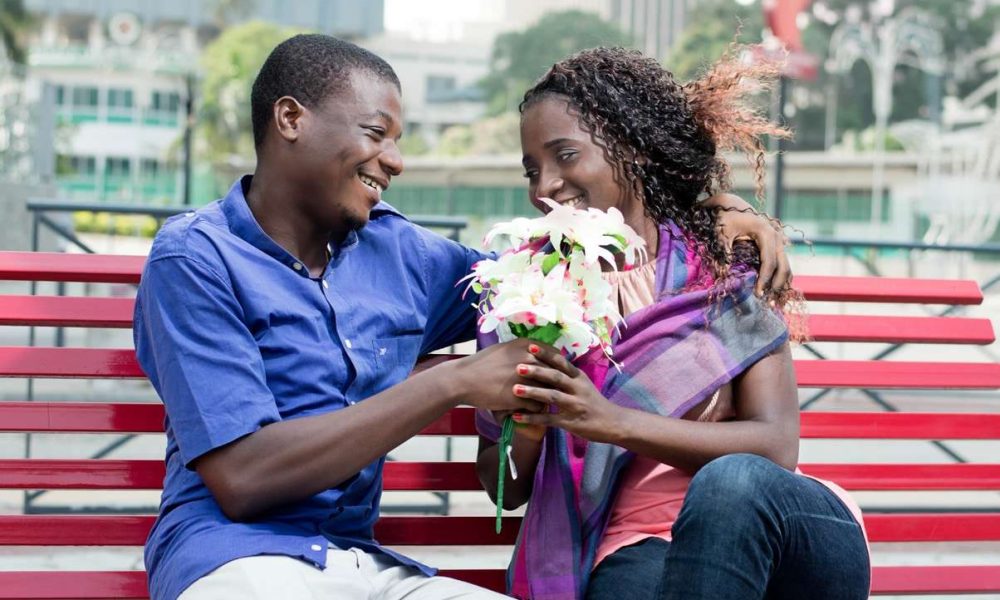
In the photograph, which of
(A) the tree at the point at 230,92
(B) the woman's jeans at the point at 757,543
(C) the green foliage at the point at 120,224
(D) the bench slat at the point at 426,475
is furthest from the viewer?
(A) the tree at the point at 230,92

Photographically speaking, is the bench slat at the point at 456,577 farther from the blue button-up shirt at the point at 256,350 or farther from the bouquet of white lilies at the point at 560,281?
the bouquet of white lilies at the point at 560,281

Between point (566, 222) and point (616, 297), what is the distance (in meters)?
0.41

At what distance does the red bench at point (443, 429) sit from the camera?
3.34 meters

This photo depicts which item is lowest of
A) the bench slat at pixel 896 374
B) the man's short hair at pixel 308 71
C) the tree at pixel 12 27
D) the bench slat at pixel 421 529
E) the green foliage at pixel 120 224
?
the green foliage at pixel 120 224

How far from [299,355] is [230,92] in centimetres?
7945

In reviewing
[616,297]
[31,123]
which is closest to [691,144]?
[616,297]

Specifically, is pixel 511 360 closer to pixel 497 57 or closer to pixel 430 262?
pixel 430 262

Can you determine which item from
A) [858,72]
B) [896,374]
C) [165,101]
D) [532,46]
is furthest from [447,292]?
[532,46]

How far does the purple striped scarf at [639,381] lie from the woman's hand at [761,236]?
40 millimetres

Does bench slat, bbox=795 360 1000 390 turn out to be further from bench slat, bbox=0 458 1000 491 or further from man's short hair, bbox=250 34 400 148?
man's short hair, bbox=250 34 400 148

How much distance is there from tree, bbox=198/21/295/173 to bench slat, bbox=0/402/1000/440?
72605 millimetres

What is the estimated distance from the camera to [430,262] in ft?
10.6

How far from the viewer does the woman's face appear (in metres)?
3.01

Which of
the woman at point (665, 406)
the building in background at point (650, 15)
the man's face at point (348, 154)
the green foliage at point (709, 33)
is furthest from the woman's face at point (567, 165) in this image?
the building in background at point (650, 15)
